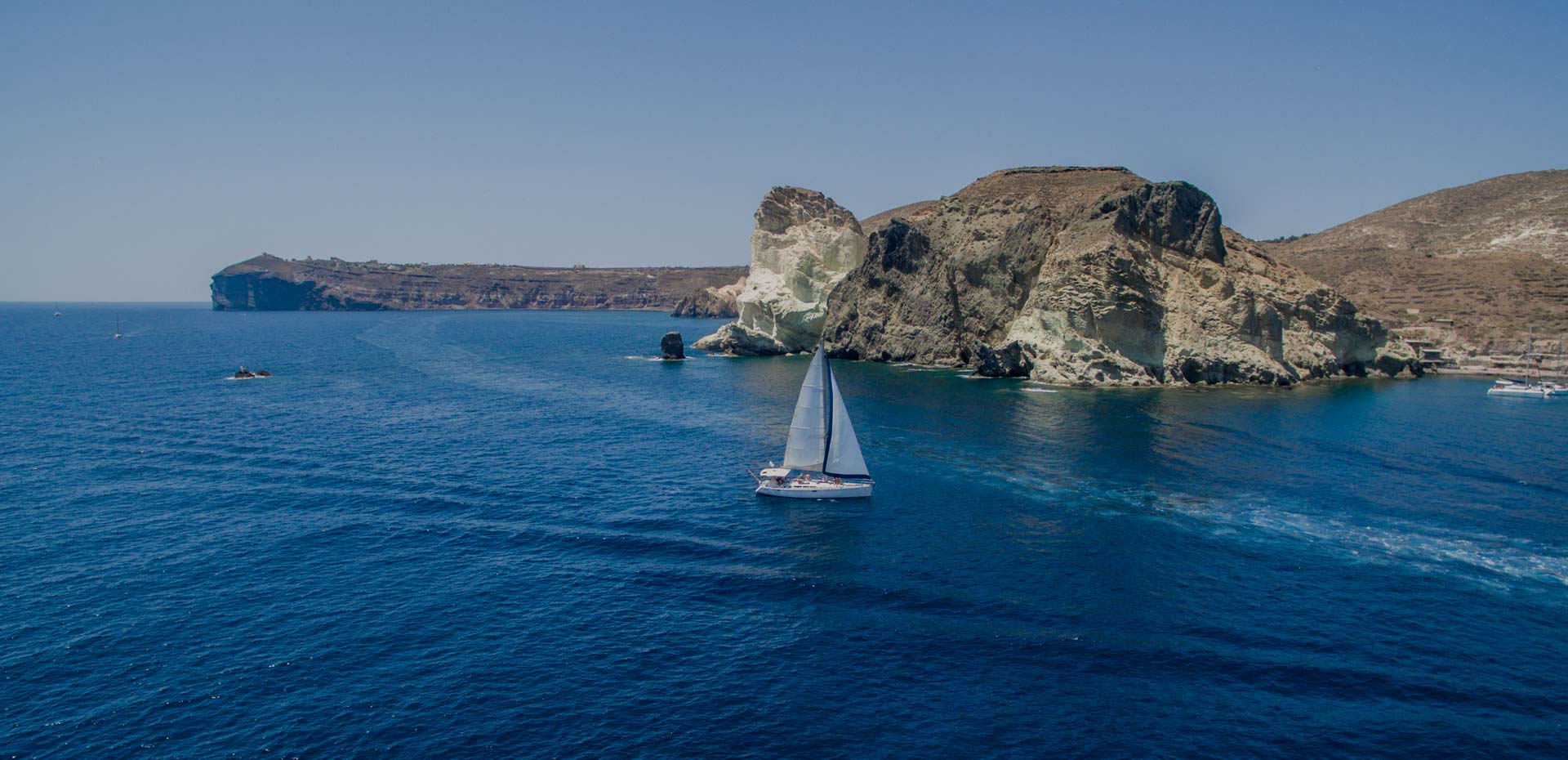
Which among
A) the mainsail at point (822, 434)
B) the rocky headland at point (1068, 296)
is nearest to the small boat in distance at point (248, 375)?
the rocky headland at point (1068, 296)

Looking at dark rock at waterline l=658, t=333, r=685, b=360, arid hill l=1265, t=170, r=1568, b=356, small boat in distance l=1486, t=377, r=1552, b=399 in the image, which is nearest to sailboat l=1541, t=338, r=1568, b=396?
small boat in distance l=1486, t=377, r=1552, b=399

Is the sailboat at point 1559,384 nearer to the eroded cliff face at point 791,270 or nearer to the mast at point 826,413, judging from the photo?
the eroded cliff face at point 791,270

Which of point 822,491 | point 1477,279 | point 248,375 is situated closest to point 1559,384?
point 1477,279

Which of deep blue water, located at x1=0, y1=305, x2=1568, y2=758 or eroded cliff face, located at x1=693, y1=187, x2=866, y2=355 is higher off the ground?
eroded cliff face, located at x1=693, y1=187, x2=866, y2=355

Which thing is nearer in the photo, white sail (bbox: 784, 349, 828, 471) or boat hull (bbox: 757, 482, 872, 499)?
boat hull (bbox: 757, 482, 872, 499)

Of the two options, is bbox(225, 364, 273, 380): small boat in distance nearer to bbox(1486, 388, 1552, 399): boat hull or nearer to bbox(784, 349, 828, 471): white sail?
bbox(784, 349, 828, 471): white sail

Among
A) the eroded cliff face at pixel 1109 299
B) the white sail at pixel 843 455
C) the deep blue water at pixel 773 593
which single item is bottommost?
the deep blue water at pixel 773 593

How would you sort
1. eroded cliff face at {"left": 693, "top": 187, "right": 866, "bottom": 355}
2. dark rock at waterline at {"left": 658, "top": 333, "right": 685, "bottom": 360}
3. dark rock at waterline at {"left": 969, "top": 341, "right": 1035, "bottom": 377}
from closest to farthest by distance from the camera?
1. dark rock at waterline at {"left": 969, "top": 341, "right": 1035, "bottom": 377}
2. dark rock at waterline at {"left": 658, "top": 333, "right": 685, "bottom": 360}
3. eroded cliff face at {"left": 693, "top": 187, "right": 866, "bottom": 355}
